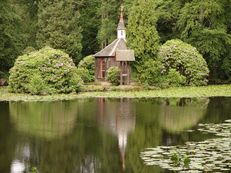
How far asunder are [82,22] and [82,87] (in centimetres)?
2251

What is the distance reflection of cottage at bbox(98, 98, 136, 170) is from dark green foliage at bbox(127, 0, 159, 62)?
10001 millimetres

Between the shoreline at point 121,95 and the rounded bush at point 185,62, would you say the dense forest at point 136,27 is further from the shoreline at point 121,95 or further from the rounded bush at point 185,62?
the shoreline at point 121,95

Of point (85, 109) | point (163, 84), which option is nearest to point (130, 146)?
point (85, 109)

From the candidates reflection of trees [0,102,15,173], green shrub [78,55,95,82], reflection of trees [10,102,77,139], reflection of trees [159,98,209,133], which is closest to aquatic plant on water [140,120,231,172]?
reflection of trees [159,98,209,133]

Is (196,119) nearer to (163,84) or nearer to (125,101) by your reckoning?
(125,101)

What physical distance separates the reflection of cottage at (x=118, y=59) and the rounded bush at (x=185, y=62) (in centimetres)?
314

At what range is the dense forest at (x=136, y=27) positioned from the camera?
41.1 meters

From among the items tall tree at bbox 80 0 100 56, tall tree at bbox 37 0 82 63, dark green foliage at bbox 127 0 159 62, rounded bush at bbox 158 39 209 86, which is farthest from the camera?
tall tree at bbox 80 0 100 56

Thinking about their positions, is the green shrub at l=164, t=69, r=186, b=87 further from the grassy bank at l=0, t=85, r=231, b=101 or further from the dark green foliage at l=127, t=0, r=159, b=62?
the grassy bank at l=0, t=85, r=231, b=101

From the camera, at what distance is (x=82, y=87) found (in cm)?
3781

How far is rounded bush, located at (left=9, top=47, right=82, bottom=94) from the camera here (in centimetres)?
3606

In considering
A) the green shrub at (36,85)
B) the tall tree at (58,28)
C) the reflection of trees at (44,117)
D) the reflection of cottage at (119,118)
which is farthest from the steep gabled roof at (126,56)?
the tall tree at (58,28)

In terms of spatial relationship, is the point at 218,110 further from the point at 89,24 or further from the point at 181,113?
the point at 89,24

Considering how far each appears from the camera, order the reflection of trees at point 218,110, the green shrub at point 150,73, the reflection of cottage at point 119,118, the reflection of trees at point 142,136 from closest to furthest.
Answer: the reflection of trees at point 142,136, the reflection of cottage at point 119,118, the reflection of trees at point 218,110, the green shrub at point 150,73
